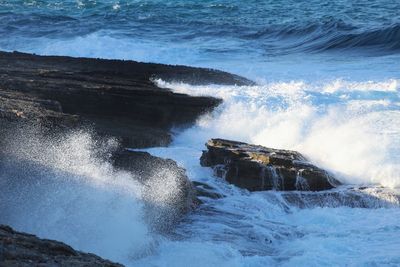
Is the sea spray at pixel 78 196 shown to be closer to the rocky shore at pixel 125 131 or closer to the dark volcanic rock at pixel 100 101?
the rocky shore at pixel 125 131

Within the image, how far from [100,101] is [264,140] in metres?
3.19

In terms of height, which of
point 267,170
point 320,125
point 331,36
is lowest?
point 267,170

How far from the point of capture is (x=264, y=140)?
1191cm

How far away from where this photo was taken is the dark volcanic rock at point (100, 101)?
34.9 feet

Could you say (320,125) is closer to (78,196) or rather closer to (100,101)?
(100,101)

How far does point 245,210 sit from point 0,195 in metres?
3.17

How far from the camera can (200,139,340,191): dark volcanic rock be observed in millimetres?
9484

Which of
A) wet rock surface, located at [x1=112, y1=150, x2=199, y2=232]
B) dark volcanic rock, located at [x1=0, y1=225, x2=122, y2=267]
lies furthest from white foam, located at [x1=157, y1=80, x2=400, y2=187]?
dark volcanic rock, located at [x1=0, y1=225, x2=122, y2=267]

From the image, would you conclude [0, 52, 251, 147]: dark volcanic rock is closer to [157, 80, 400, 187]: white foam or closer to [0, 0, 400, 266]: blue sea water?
[0, 0, 400, 266]: blue sea water

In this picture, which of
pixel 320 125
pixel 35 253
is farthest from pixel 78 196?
pixel 320 125

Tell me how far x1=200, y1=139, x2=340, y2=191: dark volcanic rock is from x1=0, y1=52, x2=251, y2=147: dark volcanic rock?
166 centimetres

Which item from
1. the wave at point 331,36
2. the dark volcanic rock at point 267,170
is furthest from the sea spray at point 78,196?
the wave at point 331,36

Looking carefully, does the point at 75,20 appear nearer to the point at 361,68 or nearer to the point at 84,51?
the point at 84,51

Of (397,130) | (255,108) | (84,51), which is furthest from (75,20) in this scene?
(397,130)
